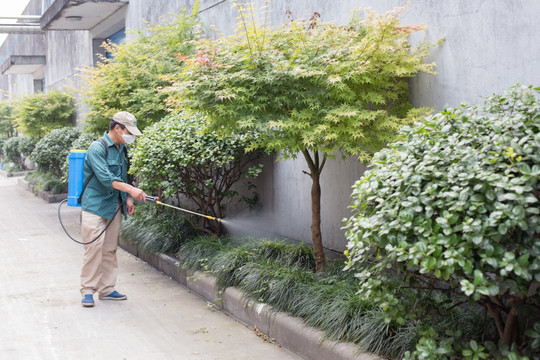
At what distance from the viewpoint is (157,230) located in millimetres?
9070

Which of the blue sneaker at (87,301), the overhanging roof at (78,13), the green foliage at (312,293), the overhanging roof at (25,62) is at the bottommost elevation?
the blue sneaker at (87,301)

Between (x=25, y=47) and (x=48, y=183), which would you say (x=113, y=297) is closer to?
(x=48, y=183)

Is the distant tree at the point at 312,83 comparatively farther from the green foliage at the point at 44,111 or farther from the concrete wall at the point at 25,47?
the concrete wall at the point at 25,47

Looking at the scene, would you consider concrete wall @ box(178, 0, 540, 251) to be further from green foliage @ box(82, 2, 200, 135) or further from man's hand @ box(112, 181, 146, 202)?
green foliage @ box(82, 2, 200, 135)

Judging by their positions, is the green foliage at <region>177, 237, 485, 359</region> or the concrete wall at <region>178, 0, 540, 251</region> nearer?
the green foliage at <region>177, 237, 485, 359</region>

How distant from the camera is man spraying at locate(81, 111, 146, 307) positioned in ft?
22.1

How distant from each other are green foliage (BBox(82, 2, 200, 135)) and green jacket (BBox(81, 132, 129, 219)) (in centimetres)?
340

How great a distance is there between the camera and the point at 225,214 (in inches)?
370

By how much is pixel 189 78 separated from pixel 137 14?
30.7ft

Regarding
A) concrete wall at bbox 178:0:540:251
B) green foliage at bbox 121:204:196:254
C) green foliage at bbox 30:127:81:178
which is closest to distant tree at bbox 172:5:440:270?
concrete wall at bbox 178:0:540:251

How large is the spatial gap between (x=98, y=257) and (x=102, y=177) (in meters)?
0.92

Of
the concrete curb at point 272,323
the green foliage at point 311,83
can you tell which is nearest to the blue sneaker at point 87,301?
the concrete curb at point 272,323

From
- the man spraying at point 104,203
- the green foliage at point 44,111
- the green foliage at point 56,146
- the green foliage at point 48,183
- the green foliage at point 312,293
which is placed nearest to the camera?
the green foliage at point 312,293

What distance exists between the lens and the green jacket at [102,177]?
671 cm
